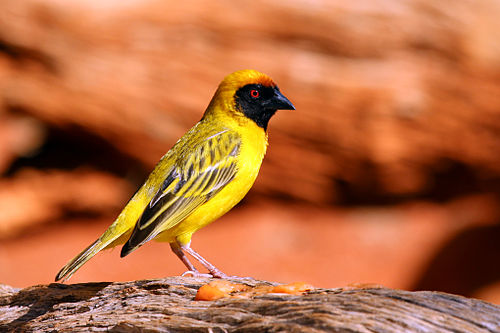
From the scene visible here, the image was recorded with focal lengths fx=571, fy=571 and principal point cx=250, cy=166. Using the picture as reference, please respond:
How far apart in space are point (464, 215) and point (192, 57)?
6.35 metres

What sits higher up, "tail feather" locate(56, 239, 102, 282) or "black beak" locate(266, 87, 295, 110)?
"black beak" locate(266, 87, 295, 110)

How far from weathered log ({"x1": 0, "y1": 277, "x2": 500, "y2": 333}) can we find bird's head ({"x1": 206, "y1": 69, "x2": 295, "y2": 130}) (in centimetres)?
158

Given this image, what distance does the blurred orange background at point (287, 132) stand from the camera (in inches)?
382

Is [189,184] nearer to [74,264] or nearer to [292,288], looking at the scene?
[74,264]

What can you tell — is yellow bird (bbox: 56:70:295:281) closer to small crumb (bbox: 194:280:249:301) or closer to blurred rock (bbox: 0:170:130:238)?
small crumb (bbox: 194:280:249:301)

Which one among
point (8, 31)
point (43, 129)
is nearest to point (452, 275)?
point (43, 129)

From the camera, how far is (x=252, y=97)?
16.6ft

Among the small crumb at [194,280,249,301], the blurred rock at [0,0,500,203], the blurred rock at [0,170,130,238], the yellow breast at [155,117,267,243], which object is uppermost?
the blurred rock at [0,0,500,203]

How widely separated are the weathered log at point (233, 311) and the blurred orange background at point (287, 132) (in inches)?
243

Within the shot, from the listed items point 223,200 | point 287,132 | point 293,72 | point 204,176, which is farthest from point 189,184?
point 287,132

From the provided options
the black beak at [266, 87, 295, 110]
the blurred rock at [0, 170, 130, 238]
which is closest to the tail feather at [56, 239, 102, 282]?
the black beak at [266, 87, 295, 110]

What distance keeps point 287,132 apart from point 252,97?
571cm

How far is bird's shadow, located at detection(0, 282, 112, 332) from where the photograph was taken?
4.35 meters

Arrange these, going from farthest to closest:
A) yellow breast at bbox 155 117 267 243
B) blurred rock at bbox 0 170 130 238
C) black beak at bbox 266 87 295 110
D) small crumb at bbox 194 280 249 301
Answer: blurred rock at bbox 0 170 130 238
black beak at bbox 266 87 295 110
yellow breast at bbox 155 117 267 243
small crumb at bbox 194 280 249 301
